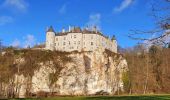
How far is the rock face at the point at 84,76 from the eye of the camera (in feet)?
333

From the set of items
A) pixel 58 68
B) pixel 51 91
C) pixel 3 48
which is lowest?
pixel 51 91

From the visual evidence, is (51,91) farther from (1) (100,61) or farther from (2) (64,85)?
(1) (100,61)

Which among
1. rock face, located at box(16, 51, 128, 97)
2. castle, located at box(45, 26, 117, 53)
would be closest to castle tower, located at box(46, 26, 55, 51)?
castle, located at box(45, 26, 117, 53)

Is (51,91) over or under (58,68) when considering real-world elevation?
under

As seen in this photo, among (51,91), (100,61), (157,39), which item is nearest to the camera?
(157,39)

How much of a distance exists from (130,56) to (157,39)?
115849 mm

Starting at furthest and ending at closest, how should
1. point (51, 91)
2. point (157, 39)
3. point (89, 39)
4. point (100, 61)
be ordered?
point (89, 39) → point (100, 61) → point (51, 91) → point (157, 39)

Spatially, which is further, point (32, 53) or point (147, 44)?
point (32, 53)

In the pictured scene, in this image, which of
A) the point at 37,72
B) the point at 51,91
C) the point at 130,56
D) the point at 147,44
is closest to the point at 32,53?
the point at 37,72

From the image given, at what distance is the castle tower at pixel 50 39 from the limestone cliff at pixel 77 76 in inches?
383

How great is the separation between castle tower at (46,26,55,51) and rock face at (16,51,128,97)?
33.8 feet

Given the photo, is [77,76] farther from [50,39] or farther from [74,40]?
[50,39]

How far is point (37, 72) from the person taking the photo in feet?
336

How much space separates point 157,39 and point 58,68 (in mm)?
98616
